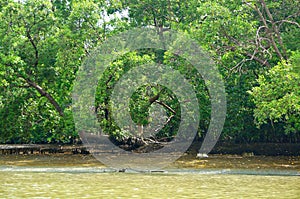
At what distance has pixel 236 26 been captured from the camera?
24547 mm

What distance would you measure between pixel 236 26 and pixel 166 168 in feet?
24.4

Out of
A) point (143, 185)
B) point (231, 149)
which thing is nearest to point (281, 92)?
point (231, 149)

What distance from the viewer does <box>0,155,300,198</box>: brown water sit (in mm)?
14109

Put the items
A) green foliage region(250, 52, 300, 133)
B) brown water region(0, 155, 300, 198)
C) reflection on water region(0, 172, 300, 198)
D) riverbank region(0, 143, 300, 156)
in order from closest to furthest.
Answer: reflection on water region(0, 172, 300, 198) → brown water region(0, 155, 300, 198) → green foliage region(250, 52, 300, 133) → riverbank region(0, 143, 300, 156)

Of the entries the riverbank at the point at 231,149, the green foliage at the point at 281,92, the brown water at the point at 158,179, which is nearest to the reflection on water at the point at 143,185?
the brown water at the point at 158,179

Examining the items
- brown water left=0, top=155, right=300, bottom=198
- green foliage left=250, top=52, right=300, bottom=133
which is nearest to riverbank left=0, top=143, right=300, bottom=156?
brown water left=0, top=155, right=300, bottom=198

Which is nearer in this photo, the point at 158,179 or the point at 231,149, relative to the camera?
the point at 158,179

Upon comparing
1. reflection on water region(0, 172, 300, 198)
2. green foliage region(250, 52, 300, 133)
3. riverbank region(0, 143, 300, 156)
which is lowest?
reflection on water region(0, 172, 300, 198)

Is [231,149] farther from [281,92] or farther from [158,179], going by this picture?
[158,179]

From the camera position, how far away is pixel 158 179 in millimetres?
17875

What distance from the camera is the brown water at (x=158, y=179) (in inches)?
555

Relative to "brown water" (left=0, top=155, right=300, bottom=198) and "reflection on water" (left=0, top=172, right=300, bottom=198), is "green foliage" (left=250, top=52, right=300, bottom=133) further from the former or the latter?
"reflection on water" (left=0, top=172, right=300, bottom=198)

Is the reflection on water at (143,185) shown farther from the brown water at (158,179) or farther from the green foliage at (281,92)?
the green foliage at (281,92)

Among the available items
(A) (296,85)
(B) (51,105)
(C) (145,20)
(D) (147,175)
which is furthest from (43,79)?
(A) (296,85)
